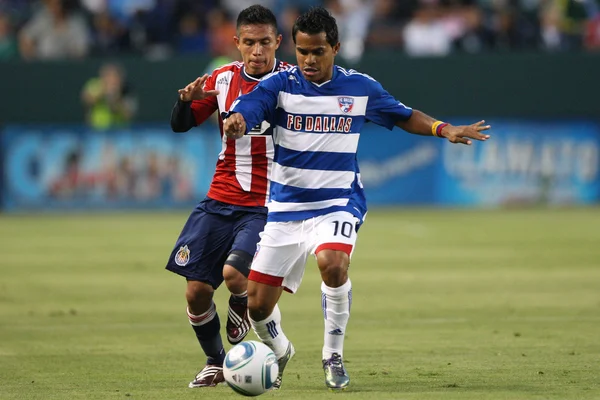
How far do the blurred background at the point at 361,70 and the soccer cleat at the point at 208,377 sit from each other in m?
15.4

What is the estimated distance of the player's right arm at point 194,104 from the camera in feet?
25.5

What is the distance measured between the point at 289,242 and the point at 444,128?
123 cm

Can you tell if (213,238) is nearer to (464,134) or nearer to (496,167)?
(464,134)

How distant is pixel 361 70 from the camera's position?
2444 cm

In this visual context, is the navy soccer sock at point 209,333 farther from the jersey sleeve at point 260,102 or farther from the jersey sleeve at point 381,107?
the jersey sleeve at point 381,107

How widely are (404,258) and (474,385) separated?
8.81 meters

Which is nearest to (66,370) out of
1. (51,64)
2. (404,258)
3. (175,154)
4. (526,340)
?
(526,340)

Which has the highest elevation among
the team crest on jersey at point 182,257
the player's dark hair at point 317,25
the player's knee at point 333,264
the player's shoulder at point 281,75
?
the player's dark hair at point 317,25

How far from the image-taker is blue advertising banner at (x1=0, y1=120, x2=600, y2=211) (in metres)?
23.2

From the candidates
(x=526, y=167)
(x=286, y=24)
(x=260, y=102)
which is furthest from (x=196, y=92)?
(x=286, y=24)

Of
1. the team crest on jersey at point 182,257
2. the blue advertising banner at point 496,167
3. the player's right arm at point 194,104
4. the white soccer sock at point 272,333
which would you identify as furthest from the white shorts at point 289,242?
the blue advertising banner at point 496,167

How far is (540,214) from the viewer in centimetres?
2262

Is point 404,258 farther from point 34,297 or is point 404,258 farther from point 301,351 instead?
point 301,351

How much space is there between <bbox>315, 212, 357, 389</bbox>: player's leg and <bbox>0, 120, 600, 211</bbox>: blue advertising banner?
623 inches
